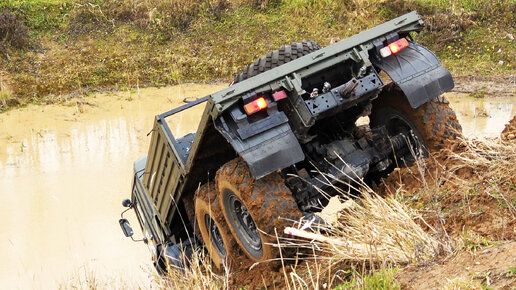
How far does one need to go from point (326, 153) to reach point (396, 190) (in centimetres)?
65

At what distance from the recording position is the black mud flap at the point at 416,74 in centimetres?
484

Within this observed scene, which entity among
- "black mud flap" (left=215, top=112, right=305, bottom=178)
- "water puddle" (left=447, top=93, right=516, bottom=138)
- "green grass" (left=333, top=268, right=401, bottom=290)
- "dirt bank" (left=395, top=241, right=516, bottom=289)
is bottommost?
"dirt bank" (left=395, top=241, right=516, bottom=289)

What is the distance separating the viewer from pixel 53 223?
356 inches

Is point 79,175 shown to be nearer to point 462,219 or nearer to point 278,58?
point 278,58

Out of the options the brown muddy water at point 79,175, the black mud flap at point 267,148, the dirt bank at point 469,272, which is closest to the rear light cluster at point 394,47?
the black mud flap at point 267,148

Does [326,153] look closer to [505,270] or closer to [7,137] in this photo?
[505,270]

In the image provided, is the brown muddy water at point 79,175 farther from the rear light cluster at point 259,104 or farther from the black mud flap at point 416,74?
the black mud flap at point 416,74

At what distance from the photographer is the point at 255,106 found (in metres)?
4.39

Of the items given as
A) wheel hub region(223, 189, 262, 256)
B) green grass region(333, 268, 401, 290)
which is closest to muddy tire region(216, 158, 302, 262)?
wheel hub region(223, 189, 262, 256)

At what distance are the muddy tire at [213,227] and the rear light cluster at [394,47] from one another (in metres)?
1.75

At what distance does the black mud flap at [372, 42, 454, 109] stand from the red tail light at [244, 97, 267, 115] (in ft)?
3.61

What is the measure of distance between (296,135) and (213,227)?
121cm

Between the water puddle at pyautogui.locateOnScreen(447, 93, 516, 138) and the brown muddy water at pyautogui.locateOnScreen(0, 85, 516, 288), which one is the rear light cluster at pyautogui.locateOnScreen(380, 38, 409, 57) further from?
the water puddle at pyautogui.locateOnScreen(447, 93, 516, 138)

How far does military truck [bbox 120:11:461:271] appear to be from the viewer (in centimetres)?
443
